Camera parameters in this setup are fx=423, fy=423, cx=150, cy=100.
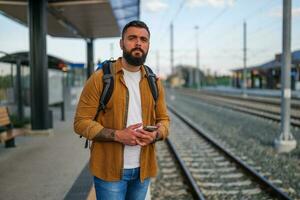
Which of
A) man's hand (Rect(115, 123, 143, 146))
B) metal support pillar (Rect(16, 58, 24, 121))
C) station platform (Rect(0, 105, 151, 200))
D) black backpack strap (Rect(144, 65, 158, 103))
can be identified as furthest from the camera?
metal support pillar (Rect(16, 58, 24, 121))

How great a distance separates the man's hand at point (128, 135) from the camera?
2600 millimetres

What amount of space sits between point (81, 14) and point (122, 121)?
13480 millimetres

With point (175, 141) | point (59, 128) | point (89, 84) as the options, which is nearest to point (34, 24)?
point (59, 128)

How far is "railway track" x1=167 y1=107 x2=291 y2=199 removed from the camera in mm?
6957

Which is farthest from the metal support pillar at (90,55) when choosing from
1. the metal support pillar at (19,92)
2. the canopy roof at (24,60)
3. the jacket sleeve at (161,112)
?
the jacket sleeve at (161,112)

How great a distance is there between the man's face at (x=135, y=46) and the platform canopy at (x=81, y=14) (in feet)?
34.4

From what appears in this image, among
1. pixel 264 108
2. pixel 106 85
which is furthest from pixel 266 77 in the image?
pixel 106 85

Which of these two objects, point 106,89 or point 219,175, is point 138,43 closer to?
point 106,89

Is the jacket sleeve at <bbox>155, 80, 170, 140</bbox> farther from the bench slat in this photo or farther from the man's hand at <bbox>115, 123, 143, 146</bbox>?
the bench slat

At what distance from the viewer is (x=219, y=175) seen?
8.43 metres

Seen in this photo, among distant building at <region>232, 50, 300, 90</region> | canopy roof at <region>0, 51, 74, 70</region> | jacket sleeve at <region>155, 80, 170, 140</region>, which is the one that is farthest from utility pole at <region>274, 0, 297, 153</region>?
distant building at <region>232, 50, 300, 90</region>

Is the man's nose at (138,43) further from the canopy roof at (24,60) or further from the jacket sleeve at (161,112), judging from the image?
the canopy roof at (24,60)

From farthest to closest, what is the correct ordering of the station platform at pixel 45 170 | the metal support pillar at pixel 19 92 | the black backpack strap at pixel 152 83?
the metal support pillar at pixel 19 92, the station platform at pixel 45 170, the black backpack strap at pixel 152 83

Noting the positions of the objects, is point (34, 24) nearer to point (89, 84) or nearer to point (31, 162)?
point (31, 162)
